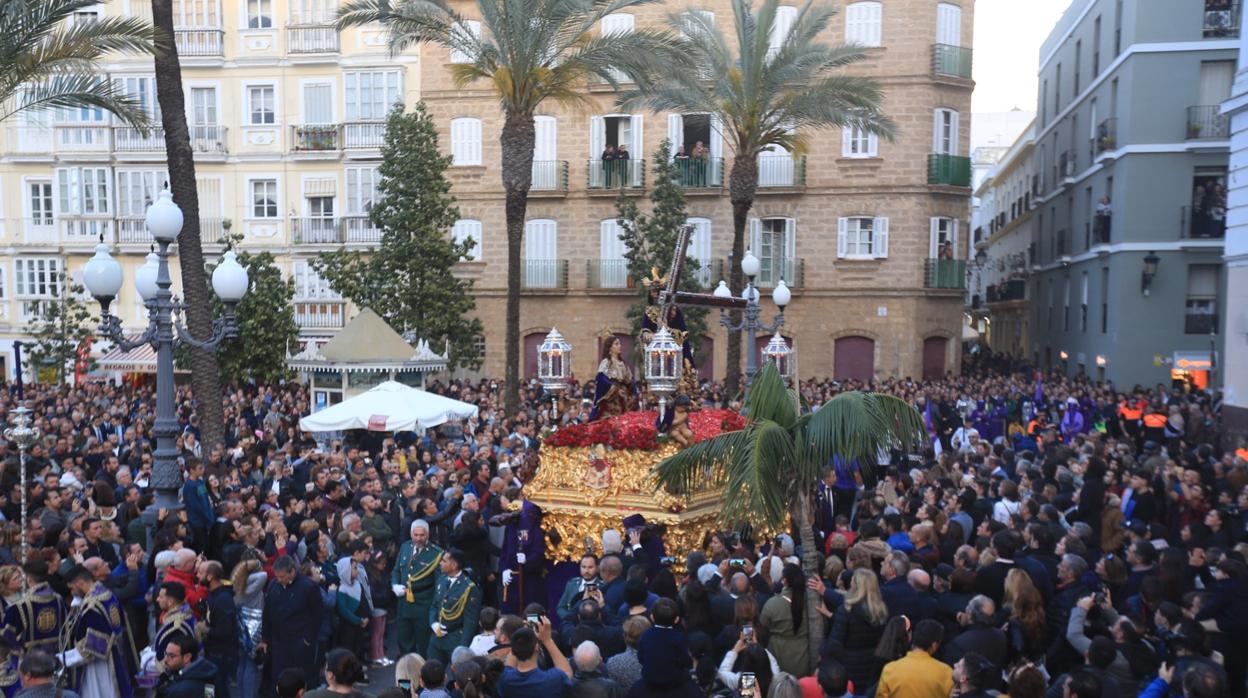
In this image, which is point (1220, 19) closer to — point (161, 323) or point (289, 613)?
point (161, 323)

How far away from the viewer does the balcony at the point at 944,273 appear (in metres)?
32.8

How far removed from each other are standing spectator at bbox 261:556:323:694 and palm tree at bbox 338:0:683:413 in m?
13.8

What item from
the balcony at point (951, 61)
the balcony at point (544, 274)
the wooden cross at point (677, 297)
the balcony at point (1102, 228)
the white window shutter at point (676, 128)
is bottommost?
the wooden cross at point (677, 297)

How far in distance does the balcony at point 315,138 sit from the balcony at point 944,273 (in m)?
18.9

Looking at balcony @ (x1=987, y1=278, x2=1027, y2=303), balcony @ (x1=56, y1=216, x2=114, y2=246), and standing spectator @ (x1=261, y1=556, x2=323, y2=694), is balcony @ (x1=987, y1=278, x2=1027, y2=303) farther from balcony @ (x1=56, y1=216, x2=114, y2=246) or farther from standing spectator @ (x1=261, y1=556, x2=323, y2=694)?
standing spectator @ (x1=261, y1=556, x2=323, y2=694)

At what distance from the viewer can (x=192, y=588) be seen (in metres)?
8.90

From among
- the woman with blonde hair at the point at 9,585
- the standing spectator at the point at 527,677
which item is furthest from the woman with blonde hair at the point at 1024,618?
the woman with blonde hair at the point at 9,585

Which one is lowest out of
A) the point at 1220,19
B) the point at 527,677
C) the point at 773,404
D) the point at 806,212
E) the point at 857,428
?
the point at 527,677

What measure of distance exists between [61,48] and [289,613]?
35.8ft

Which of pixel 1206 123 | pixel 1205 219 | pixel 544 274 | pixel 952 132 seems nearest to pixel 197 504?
pixel 544 274

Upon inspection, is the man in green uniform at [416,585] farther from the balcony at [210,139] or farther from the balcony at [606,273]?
the balcony at [210,139]

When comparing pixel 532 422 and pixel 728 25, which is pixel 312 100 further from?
pixel 532 422

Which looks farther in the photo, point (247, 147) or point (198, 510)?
point (247, 147)

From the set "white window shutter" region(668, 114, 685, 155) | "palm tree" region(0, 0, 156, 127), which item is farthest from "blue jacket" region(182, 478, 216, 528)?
"white window shutter" region(668, 114, 685, 155)
